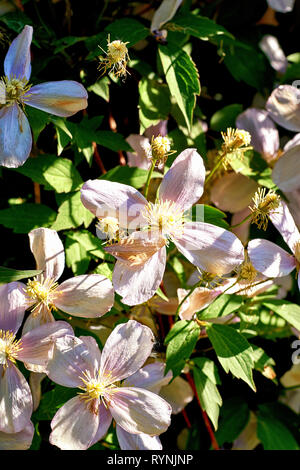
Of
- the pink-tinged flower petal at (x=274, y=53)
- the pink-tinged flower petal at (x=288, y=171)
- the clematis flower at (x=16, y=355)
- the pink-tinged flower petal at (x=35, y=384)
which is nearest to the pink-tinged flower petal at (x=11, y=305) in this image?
the clematis flower at (x=16, y=355)

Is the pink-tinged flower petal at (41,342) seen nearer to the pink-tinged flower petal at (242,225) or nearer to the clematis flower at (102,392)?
the clematis flower at (102,392)

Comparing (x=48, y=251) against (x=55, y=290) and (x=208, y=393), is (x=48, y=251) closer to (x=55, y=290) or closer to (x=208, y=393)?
(x=55, y=290)

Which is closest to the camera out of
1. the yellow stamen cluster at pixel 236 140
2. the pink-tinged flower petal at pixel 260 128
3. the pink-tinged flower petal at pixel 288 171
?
the yellow stamen cluster at pixel 236 140

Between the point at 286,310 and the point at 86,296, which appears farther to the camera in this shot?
the point at 286,310

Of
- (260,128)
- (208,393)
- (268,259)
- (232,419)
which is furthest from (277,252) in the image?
(232,419)

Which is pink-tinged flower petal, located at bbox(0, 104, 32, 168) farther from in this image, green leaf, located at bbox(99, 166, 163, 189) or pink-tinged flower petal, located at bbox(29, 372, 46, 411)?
pink-tinged flower petal, located at bbox(29, 372, 46, 411)
